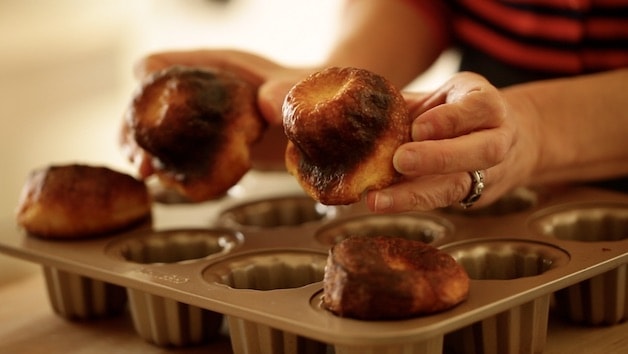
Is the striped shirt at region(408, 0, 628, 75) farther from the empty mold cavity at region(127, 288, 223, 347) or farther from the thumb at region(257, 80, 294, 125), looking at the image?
the empty mold cavity at region(127, 288, 223, 347)

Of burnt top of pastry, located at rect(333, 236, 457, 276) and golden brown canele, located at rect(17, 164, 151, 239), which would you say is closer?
burnt top of pastry, located at rect(333, 236, 457, 276)

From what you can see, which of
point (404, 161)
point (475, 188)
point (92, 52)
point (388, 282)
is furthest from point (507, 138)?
point (92, 52)

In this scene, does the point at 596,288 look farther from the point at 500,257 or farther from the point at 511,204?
the point at 511,204

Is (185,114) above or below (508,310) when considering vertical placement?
above

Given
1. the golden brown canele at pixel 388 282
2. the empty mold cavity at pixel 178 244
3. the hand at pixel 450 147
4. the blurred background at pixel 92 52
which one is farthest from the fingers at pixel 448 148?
the blurred background at pixel 92 52

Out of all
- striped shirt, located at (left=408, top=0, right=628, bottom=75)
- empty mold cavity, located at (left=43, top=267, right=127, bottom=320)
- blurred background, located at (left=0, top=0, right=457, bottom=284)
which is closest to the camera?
empty mold cavity, located at (left=43, top=267, right=127, bottom=320)

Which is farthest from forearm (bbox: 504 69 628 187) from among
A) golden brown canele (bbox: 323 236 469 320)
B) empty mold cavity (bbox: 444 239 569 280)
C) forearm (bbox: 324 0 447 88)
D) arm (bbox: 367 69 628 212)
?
golden brown canele (bbox: 323 236 469 320)

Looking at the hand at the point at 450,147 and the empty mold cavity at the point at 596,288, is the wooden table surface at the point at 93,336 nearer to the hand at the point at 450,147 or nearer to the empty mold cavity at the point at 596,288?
the empty mold cavity at the point at 596,288
